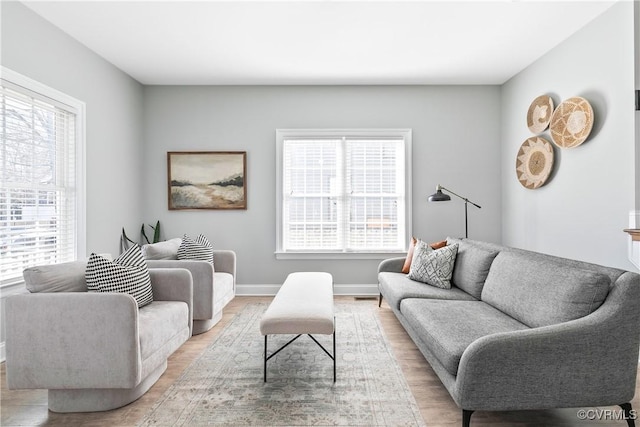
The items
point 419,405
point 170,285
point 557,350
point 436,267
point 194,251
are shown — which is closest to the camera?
point 557,350

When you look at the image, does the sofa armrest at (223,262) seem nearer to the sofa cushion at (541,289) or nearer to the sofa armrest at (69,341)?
the sofa armrest at (69,341)

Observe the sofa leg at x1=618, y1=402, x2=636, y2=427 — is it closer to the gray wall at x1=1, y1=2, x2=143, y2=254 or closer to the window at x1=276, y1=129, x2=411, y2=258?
the window at x1=276, y1=129, x2=411, y2=258

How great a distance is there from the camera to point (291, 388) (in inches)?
90.6

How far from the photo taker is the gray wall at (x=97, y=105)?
2.88 m

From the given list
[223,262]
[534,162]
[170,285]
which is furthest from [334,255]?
[534,162]

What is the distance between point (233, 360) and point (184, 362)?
36 centimetres

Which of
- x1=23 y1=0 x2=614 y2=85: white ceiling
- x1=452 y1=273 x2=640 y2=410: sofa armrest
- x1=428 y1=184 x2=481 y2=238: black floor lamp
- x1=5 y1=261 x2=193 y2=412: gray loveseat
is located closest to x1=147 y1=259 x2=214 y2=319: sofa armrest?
x1=5 y1=261 x2=193 y2=412: gray loveseat

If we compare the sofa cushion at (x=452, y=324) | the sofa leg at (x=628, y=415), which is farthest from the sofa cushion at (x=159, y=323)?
the sofa leg at (x=628, y=415)

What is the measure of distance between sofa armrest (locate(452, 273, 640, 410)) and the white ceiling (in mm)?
2464

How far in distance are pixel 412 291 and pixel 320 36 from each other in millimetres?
2471

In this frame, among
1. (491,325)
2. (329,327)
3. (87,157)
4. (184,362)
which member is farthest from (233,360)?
(87,157)

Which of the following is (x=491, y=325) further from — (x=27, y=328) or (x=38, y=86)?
(x=38, y=86)

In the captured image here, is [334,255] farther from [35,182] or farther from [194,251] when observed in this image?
[35,182]

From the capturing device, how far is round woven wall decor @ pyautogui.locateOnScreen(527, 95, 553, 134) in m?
3.72
